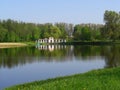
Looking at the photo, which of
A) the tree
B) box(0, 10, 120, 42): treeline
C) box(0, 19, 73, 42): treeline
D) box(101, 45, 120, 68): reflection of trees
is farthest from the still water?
box(0, 19, 73, 42): treeline

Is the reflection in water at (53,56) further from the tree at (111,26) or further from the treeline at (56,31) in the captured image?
the treeline at (56,31)

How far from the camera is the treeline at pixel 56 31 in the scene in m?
98.7

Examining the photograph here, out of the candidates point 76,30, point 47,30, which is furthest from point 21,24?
point 76,30

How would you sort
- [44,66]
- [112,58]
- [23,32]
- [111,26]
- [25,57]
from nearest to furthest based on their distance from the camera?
[44,66] → [112,58] → [25,57] → [111,26] → [23,32]

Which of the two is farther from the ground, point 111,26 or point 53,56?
point 111,26

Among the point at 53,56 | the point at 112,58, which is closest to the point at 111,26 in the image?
the point at 53,56

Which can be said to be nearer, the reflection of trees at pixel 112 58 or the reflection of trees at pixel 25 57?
the reflection of trees at pixel 112 58

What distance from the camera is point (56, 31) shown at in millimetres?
123812

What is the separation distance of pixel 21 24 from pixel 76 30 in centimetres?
2529

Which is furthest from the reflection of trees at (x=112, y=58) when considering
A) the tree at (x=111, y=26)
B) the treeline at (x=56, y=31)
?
the treeline at (x=56, y=31)

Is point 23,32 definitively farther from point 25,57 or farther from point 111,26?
point 25,57

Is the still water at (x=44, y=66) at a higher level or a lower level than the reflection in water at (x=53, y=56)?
higher

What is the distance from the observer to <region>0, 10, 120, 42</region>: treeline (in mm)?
98681

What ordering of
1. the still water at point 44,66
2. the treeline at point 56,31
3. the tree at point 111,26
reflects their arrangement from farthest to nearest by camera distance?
the treeline at point 56,31, the tree at point 111,26, the still water at point 44,66
